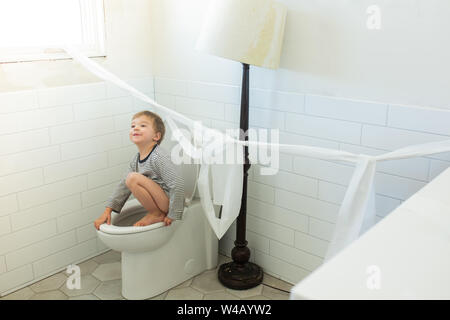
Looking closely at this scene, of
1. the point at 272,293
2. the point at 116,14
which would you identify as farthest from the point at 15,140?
the point at 272,293

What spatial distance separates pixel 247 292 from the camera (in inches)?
89.7

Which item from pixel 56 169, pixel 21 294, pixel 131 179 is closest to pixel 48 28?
pixel 56 169

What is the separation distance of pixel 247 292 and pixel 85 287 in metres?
0.82

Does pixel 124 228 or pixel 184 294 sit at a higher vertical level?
pixel 124 228

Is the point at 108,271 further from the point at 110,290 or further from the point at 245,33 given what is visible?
the point at 245,33

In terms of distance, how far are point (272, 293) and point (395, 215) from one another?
1.27m

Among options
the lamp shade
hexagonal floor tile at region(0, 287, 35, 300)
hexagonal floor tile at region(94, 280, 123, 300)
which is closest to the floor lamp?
the lamp shade

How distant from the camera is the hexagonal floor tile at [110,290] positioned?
2.25 m

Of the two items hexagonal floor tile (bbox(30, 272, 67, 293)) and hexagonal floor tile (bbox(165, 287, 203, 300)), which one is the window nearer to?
hexagonal floor tile (bbox(30, 272, 67, 293))

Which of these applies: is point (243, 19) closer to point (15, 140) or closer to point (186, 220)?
point (186, 220)

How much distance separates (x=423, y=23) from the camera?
5.48 feet

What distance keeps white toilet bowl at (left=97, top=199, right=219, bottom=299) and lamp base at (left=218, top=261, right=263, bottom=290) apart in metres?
0.15

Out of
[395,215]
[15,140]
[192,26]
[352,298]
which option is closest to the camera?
[352,298]

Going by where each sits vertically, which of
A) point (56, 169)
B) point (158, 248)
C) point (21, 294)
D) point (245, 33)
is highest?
point (245, 33)
